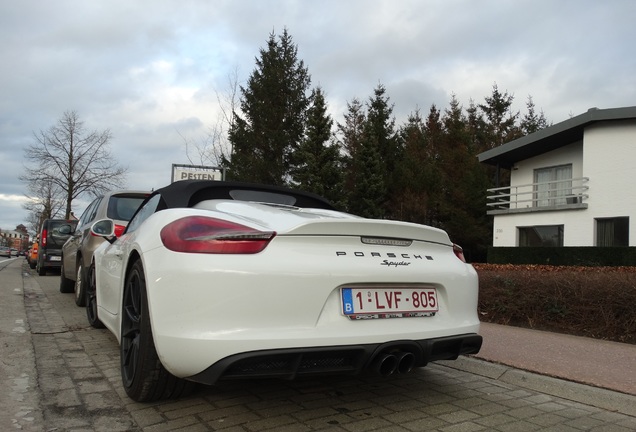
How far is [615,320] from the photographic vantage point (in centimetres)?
581

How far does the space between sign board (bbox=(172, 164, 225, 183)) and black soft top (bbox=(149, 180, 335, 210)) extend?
1181cm

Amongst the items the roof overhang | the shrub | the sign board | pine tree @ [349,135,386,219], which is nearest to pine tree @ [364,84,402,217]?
pine tree @ [349,135,386,219]

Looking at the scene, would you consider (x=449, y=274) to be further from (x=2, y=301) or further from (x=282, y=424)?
(x=2, y=301)

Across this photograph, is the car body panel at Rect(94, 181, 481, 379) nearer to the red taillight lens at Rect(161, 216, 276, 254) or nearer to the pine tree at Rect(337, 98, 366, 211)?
the red taillight lens at Rect(161, 216, 276, 254)

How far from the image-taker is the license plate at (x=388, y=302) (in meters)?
2.69

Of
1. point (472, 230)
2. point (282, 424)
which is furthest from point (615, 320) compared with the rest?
point (472, 230)

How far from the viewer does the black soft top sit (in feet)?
11.6

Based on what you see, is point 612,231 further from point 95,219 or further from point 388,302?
point 388,302

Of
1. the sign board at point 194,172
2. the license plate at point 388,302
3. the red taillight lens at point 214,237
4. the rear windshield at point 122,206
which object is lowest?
the license plate at point 388,302

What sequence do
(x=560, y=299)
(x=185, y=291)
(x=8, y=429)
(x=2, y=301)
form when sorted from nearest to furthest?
(x=185, y=291) < (x=8, y=429) < (x=560, y=299) < (x=2, y=301)

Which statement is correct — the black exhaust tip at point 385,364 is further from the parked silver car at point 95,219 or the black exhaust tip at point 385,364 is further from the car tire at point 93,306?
the parked silver car at point 95,219

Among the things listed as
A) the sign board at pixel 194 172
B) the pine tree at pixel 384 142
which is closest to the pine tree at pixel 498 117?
the pine tree at pixel 384 142

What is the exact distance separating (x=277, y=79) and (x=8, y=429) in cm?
3106

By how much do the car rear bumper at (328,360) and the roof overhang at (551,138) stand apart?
733 inches
